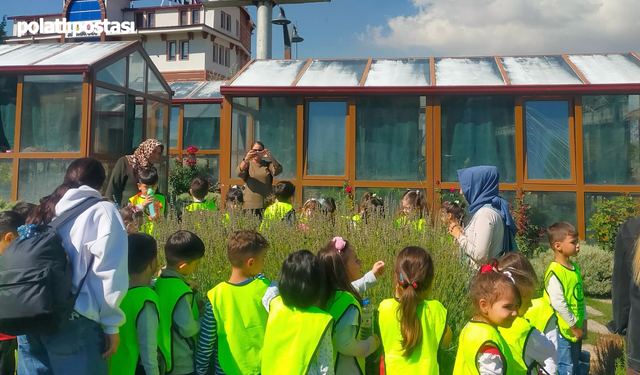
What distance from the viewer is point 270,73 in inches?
368

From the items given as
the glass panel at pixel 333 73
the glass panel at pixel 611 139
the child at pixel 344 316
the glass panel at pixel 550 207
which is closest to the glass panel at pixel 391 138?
the glass panel at pixel 333 73

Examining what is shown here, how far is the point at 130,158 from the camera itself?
213 inches

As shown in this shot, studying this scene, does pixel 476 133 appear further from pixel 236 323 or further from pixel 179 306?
pixel 179 306

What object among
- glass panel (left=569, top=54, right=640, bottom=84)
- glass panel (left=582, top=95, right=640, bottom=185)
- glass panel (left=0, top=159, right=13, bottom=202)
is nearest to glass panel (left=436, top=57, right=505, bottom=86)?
glass panel (left=569, top=54, right=640, bottom=84)

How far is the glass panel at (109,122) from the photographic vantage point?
27.9 ft

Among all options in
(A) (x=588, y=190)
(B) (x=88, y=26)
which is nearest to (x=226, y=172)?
(A) (x=588, y=190)

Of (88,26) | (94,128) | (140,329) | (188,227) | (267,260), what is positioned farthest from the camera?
(88,26)

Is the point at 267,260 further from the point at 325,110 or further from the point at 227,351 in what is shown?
the point at 325,110

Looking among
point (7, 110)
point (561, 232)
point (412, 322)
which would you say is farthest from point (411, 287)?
point (7, 110)

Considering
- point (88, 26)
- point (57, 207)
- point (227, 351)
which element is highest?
point (88, 26)

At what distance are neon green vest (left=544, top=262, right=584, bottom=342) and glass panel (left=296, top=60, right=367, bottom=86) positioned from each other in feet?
18.8

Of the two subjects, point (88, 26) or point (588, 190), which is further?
point (88, 26)

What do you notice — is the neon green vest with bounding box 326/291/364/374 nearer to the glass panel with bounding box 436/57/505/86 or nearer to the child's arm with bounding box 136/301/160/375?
the child's arm with bounding box 136/301/160/375

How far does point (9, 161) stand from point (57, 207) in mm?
7166
